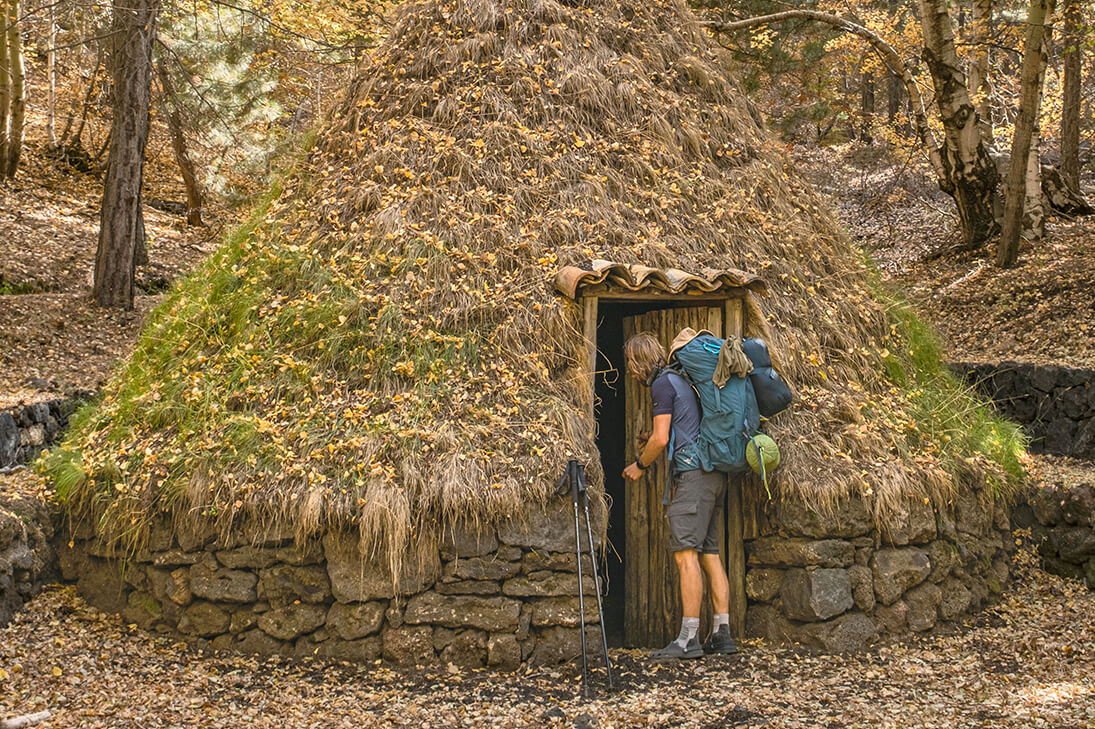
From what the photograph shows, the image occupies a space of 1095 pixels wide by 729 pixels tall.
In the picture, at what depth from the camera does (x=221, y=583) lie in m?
5.04

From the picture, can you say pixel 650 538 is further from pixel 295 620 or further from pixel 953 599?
pixel 295 620

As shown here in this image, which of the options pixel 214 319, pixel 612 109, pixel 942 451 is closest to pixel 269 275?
pixel 214 319

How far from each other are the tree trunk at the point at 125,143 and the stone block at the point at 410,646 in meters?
7.20

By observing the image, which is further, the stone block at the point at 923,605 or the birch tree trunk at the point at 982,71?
the birch tree trunk at the point at 982,71

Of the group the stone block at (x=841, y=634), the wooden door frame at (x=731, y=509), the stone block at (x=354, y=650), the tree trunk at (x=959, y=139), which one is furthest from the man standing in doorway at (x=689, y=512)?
the tree trunk at (x=959, y=139)

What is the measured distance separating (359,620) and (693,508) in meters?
1.89

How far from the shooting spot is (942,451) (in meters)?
5.82

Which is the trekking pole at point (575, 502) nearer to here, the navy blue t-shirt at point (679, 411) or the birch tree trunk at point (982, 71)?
the navy blue t-shirt at point (679, 411)

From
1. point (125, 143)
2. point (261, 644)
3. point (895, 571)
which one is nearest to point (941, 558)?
point (895, 571)

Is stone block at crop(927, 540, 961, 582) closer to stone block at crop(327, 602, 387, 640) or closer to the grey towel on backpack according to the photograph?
the grey towel on backpack

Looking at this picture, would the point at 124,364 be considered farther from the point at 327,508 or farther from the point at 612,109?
the point at 612,109

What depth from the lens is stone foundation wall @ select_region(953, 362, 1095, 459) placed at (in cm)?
763

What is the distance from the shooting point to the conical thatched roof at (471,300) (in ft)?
16.8

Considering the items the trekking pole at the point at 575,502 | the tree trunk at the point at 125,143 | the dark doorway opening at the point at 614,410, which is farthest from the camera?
the tree trunk at the point at 125,143
